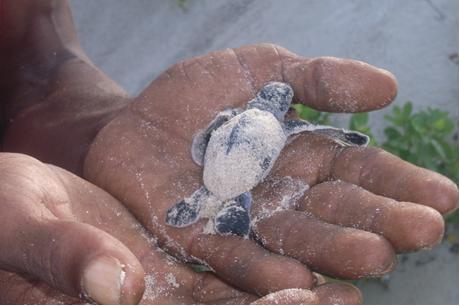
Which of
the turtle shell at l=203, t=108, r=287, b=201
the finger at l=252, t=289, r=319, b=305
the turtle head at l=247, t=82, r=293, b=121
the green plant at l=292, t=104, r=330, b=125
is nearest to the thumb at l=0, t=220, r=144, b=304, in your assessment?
the finger at l=252, t=289, r=319, b=305

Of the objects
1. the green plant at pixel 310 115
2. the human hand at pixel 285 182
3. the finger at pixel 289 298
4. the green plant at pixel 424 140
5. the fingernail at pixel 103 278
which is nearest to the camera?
the fingernail at pixel 103 278

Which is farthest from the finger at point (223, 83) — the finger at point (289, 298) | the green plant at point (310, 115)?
the green plant at point (310, 115)

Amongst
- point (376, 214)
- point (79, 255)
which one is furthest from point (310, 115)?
point (79, 255)

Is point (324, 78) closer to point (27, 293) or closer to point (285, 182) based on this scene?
point (285, 182)

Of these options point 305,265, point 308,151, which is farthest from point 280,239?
point 308,151

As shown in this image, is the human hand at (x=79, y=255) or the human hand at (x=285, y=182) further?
the human hand at (x=285, y=182)

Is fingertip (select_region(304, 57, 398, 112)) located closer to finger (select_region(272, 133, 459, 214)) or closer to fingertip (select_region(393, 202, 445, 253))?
finger (select_region(272, 133, 459, 214))

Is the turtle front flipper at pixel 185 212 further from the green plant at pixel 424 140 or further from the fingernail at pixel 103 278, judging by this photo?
the green plant at pixel 424 140
